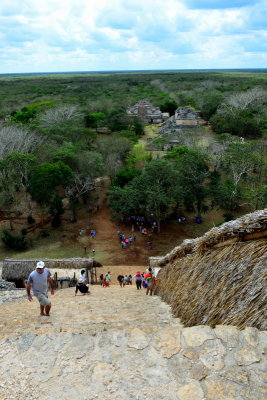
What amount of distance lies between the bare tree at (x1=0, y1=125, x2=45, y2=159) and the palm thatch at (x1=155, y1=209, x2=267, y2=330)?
22.5 metres

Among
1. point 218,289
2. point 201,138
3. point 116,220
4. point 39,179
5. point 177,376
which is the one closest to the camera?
point 177,376

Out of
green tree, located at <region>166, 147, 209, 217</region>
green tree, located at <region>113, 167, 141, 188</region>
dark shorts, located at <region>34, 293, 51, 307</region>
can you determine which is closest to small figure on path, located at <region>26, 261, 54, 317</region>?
dark shorts, located at <region>34, 293, 51, 307</region>

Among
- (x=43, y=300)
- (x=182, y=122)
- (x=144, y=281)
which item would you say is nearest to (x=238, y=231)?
(x=43, y=300)

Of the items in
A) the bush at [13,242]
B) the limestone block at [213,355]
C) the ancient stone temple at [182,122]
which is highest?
the ancient stone temple at [182,122]

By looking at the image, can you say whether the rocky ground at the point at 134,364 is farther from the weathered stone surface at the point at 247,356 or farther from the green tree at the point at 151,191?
the green tree at the point at 151,191

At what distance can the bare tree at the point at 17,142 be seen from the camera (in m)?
25.5

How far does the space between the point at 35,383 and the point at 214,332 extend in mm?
1832

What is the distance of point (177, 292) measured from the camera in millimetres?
6219

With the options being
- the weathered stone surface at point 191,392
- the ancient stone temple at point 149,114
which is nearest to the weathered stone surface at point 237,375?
the weathered stone surface at point 191,392

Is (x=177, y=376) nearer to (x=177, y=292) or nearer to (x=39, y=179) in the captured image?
(x=177, y=292)

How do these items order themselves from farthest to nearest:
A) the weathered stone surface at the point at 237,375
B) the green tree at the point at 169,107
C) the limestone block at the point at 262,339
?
the green tree at the point at 169,107 → the limestone block at the point at 262,339 → the weathered stone surface at the point at 237,375

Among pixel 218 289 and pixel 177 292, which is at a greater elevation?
pixel 218 289

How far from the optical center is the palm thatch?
3730 mm

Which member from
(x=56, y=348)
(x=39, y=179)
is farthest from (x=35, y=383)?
(x=39, y=179)
